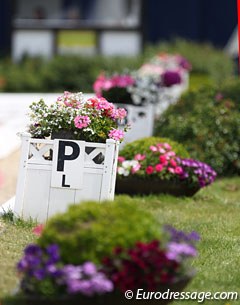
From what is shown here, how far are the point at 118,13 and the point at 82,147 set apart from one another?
20584 mm

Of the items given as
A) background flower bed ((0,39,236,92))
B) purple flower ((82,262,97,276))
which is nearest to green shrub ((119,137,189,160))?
purple flower ((82,262,97,276))

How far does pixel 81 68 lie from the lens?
82.4 ft

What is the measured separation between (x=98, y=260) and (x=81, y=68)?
20150 millimetres

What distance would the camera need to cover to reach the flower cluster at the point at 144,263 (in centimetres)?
514

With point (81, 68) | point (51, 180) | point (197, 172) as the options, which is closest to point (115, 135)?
point (51, 180)

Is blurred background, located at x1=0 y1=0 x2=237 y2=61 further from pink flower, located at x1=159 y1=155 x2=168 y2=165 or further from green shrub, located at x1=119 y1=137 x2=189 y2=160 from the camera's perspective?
pink flower, located at x1=159 y1=155 x2=168 y2=165

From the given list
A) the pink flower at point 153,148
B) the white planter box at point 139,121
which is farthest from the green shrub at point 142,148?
the white planter box at point 139,121

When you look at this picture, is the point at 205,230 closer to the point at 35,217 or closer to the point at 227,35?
the point at 35,217

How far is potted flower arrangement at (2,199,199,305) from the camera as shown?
16.8ft

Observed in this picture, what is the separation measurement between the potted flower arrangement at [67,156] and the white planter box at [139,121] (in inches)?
175

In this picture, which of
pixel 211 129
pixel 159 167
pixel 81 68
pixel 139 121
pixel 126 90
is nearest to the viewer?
pixel 159 167

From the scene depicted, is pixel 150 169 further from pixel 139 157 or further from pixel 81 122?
pixel 81 122

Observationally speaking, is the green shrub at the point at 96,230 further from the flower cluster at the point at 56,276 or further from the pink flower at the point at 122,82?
the pink flower at the point at 122,82

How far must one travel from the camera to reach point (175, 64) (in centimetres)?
2027
